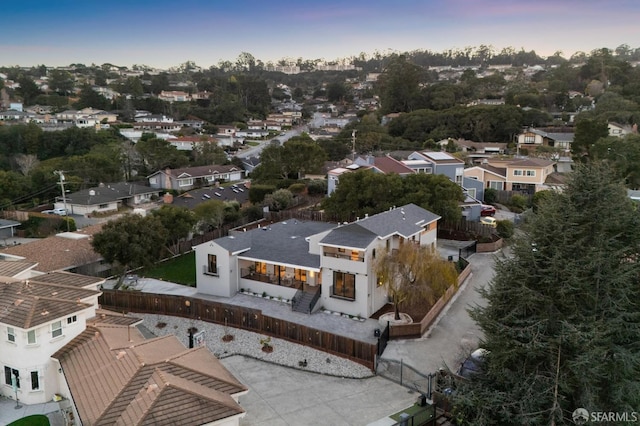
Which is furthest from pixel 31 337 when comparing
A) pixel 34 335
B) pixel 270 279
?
pixel 270 279

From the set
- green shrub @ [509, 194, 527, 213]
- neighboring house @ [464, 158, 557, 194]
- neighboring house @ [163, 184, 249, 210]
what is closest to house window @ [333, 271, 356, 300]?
green shrub @ [509, 194, 527, 213]

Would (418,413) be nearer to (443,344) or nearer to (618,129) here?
(443,344)

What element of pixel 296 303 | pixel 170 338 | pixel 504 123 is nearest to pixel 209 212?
pixel 296 303

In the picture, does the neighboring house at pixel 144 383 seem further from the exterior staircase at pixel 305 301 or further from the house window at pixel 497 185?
the house window at pixel 497 185

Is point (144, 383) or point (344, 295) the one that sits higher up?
point (144, 383)

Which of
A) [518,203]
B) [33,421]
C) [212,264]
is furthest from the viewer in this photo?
[518,203]

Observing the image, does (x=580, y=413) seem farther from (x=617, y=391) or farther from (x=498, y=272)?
(x=498, y=272)

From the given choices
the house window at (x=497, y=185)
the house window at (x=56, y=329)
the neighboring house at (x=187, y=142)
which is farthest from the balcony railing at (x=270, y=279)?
the neighboring house at (x=187, y=142)

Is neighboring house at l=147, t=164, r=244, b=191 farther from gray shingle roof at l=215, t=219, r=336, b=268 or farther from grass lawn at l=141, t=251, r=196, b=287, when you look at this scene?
gray shingle roof at l=215, t=219, r=336, b=268
